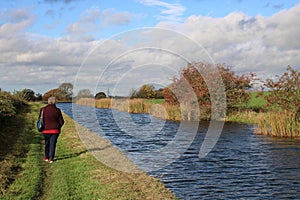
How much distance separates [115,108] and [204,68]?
27.7m

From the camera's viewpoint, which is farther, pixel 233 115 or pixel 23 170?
pixel 233 115

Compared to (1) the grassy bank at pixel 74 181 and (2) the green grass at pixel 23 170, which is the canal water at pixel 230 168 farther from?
(2) the green grass at pixel 23 170

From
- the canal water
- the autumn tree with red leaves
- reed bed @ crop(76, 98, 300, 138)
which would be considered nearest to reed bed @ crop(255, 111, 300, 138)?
reed bed @ crop(76, 98, 300, 138)

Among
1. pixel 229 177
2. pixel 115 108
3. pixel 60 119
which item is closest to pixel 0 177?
pixel 60 119

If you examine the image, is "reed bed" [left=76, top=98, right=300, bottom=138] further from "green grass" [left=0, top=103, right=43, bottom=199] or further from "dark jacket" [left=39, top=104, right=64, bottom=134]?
→ "dark jacket" [left=39, top=104, right=64, bottom=134]

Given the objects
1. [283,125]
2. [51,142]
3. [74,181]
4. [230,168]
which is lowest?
[230,168]

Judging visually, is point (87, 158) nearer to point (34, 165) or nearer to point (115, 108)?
point (34, 165)

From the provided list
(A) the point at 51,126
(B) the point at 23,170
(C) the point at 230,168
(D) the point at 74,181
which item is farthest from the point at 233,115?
(D) the point at 74,181

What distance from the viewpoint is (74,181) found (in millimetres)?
9406

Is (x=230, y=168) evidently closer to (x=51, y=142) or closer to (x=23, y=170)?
(x=51, y=142)

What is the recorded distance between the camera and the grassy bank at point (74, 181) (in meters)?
8.23

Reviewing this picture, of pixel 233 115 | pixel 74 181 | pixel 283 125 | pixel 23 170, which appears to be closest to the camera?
pixel 74 181

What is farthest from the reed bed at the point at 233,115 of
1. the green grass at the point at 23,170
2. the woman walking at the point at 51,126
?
the woman walking at the point at 51,126

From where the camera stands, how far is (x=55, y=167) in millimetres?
11141
